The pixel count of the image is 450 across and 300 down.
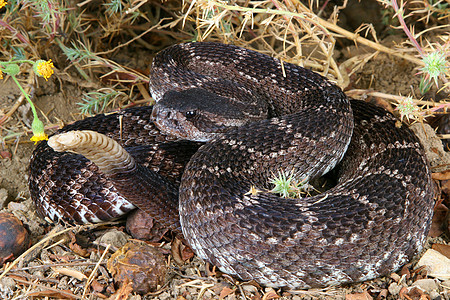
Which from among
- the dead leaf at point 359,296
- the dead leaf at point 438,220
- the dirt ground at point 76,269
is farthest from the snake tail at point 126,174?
the dead leaf at point 438,220

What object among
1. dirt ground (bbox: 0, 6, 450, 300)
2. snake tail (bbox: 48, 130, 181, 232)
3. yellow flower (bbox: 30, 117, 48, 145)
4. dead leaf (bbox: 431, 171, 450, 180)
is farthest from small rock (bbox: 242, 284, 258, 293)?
dead leaf (bbox: 431, 171, 450, 180)

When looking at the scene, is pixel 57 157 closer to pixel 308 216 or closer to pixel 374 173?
pixel 308 216

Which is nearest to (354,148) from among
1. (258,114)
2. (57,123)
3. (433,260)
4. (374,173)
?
(374,173)

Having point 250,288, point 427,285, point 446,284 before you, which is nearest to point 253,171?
point 250,288

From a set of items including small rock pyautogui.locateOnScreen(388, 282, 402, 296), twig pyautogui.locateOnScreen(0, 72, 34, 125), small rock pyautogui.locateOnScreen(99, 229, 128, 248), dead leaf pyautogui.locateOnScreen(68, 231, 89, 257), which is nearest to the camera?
small rock pyautogui.locateOnScreen(388, 282, 402, 296)

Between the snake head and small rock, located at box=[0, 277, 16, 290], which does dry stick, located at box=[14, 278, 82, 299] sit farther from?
the snake head

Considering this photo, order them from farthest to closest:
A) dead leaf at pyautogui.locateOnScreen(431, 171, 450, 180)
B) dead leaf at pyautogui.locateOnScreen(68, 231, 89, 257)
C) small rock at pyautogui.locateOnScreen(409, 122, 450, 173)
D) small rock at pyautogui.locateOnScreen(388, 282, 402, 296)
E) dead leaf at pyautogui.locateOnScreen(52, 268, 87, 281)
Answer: small rock at pyautogui.locateOnScreen(409, 122, 450, 173) → dead leaf at pyautogui.locateOnScreen(431, 171, 450, 180) → dead leaf at pyautogui.locateOnScreen(68, 231, 89, 257) → dead leaf at pyautogui.locateOnScreen(52, 268, 87, 281) → small rock at pyautogui.locateOnScreen(388, 282, 402, 296)

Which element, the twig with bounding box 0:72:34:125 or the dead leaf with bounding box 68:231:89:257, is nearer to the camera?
the dead leaf with bounding box 68:231:89:257
